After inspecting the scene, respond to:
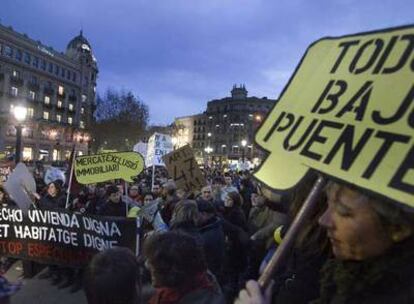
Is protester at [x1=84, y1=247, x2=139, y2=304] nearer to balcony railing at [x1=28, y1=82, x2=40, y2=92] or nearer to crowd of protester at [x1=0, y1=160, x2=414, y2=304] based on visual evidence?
crowd of protester at [x1=0, y1=160, x2=414, y2=304]

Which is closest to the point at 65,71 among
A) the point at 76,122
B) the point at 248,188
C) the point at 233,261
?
the point at 76,122

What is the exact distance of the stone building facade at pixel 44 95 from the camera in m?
72.9

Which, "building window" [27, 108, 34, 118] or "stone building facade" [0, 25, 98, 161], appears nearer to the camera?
"stone building facade" [0, 25, 98, 161]

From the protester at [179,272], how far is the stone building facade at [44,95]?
68463 millimetres

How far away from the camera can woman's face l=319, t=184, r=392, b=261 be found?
175 cm

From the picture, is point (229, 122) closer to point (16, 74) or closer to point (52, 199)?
point (16, 74)

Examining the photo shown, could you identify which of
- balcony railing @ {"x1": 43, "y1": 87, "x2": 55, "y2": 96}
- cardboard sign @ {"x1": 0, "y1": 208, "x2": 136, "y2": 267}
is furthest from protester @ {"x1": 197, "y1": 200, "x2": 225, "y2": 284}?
balcony railing @ {"x1": 43, "y1": 87, "x2": 55, "y2": 96}

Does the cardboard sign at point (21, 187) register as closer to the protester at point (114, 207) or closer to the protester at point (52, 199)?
the protester at point (52, 199)

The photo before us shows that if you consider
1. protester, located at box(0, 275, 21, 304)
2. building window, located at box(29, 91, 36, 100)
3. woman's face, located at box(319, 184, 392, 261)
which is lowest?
protester, located at box(0, 275, 21, 304)

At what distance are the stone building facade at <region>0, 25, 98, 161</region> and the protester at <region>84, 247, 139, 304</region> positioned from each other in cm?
6869

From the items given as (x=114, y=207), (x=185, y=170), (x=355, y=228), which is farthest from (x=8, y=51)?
(x=355, y=228)

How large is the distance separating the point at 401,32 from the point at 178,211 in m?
3.89

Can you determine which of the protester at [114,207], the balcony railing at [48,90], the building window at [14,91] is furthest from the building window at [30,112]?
the protester at [114,207]

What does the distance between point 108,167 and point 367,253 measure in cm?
875
